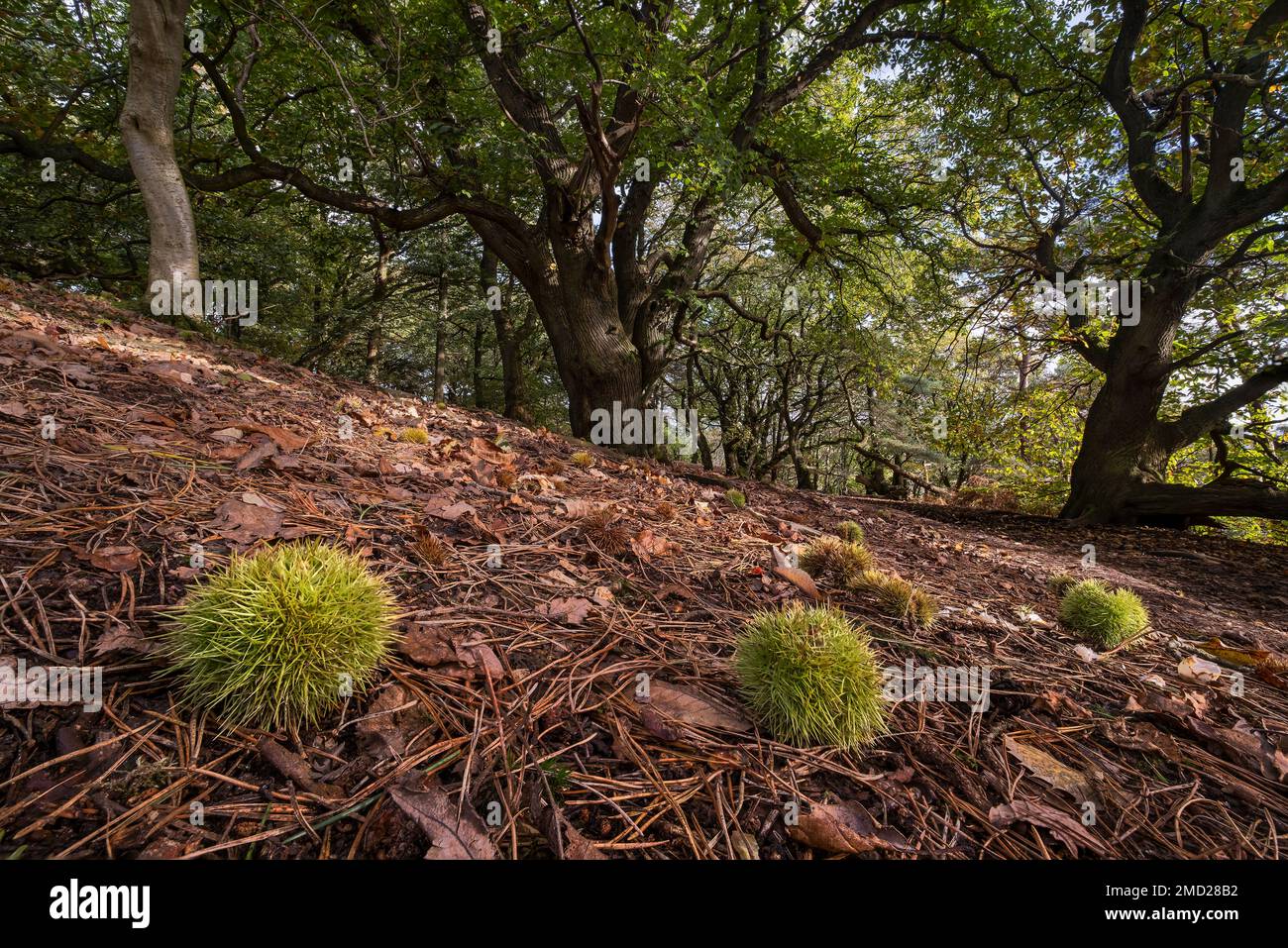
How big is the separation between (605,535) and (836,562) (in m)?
1.28

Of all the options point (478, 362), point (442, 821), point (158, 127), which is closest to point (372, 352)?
point (478, 362)

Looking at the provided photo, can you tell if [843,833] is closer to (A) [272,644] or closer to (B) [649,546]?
(A) [272,644]

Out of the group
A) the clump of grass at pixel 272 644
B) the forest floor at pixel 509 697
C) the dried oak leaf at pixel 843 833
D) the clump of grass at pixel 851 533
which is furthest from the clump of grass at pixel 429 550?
the clump of grass at pixel 851 533

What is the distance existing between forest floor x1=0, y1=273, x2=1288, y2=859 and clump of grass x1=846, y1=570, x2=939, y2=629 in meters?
0.07

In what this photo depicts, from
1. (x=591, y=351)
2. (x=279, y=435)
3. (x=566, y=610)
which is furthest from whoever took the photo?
(x=591, y=351)

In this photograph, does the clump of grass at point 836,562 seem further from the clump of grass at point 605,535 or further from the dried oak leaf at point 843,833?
the dried oak leaf at point 843,833

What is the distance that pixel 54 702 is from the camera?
1079 mm

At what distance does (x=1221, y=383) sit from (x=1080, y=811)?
31.6 feet

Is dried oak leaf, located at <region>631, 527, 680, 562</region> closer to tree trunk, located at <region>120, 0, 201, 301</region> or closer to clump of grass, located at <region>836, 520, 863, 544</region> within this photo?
clump of grass, located at <region>836, 520, 863, 544</region>

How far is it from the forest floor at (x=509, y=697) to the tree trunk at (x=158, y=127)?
2.30 metres

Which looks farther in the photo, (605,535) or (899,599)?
(605,535)

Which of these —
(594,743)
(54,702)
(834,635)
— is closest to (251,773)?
(54,702)

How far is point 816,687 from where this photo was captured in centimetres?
140
